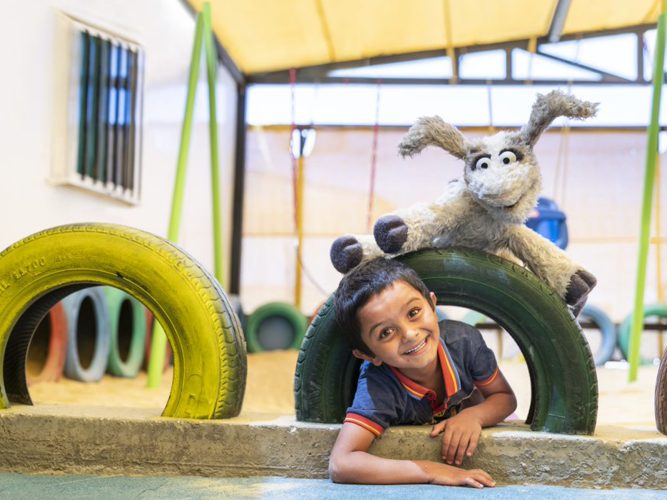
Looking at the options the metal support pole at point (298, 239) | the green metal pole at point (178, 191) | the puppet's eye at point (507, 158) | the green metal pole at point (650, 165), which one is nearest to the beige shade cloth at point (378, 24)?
the metal support pole at point (298, 239)

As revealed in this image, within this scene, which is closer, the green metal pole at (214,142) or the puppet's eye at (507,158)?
the puppet's eye at (507,158)

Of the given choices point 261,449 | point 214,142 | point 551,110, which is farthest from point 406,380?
point 214,142

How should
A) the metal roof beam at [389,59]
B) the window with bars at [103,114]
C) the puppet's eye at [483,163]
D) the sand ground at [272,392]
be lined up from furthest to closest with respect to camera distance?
the metal roof beam at [389,59], the window with bars at [103,114], the sand ground at [272,392], the puppet's eye at [483,163]

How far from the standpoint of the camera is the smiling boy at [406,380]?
3.67 ft

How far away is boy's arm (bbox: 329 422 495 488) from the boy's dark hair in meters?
0.17

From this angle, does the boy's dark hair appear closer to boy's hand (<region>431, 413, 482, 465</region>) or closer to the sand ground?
boy's hand (<region>431, 413, 482, 465</region>)

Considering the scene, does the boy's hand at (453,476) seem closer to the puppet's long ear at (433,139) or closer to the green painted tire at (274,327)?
the puppet's long ear at (433,139)

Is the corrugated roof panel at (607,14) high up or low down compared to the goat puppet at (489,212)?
up

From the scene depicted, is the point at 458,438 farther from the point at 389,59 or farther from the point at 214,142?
the point at 389,59

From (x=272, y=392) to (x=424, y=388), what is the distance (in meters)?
2.30

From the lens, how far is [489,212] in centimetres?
136

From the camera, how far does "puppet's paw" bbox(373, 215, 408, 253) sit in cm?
126

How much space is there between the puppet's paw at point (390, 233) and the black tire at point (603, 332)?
12.7 ft

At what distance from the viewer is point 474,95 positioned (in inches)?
217
